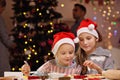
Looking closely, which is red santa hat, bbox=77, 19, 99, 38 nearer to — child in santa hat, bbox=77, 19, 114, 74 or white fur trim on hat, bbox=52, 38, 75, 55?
child in santa hat, bbox=77, 19, 114, 74

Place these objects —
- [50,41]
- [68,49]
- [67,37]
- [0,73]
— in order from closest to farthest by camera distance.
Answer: [68,49] < [67,37] < [0,73] < [50,41]

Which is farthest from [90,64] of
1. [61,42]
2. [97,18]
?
[97,18]

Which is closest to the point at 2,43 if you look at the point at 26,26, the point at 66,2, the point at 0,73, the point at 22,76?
the point at 0,73

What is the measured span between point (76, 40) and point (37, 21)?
267cm

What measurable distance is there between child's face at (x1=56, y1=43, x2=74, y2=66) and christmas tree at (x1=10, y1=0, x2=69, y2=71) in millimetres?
2652

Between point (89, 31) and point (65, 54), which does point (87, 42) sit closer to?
point (89, 31)

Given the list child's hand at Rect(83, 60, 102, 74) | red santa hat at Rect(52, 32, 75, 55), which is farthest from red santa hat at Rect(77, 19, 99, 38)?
child's hand at Rect(83, 60, 102, 74)

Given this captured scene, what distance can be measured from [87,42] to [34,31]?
272cm

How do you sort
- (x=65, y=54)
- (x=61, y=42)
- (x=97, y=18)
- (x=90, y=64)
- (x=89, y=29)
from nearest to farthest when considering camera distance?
→ (x=90, y=64)
(x=65, y=54)
(x=61, y=42)
(x=89, y=29)
(x=97, y=18)

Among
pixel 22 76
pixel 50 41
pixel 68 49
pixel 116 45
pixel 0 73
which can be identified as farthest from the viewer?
pixel 116 45

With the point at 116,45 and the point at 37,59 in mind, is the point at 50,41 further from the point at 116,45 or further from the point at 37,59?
the point at 116,45

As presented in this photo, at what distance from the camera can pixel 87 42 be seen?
2.65 metres

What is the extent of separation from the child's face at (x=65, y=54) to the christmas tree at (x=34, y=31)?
2.65 meters

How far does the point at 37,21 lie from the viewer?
5227 millimetres
